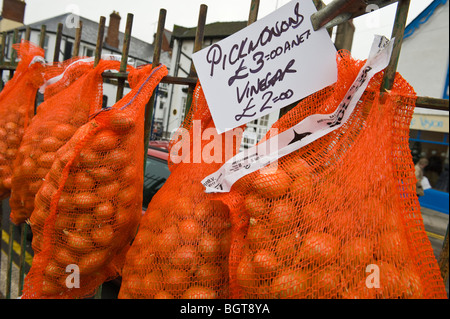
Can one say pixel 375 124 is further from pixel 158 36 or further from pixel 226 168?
pixel 158 36

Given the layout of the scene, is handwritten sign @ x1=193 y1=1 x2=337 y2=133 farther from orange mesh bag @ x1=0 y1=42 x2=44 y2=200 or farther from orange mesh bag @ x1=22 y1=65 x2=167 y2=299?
orange mesh bag @ x1=0 y1=42 x2=44 y2=200

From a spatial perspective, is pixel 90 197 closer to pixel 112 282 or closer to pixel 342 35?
pixel 342 35

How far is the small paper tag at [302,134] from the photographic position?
34.3 inches

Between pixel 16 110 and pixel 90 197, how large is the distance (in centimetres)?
144

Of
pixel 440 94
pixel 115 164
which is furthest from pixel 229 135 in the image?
pixel 440 94

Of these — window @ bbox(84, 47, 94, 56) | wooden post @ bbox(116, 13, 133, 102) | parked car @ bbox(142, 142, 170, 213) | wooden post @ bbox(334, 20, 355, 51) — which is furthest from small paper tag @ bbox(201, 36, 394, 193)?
window @ bbox(84, 47, 94, 56)

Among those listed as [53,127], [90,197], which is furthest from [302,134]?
[53,127]

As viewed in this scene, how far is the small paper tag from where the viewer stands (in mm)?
872

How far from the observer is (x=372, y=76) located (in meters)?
0.87

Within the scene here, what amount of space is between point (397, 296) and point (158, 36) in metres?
1.42

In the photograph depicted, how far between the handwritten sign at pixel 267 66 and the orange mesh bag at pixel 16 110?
155cm

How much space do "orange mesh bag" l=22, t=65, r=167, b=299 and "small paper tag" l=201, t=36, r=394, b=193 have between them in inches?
16.3

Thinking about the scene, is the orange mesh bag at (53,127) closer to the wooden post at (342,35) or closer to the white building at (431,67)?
the wooden post at (342,35)

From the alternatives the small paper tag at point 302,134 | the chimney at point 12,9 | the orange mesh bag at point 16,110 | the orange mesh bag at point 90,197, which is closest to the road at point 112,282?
the orange mesh bag at point 16,110
